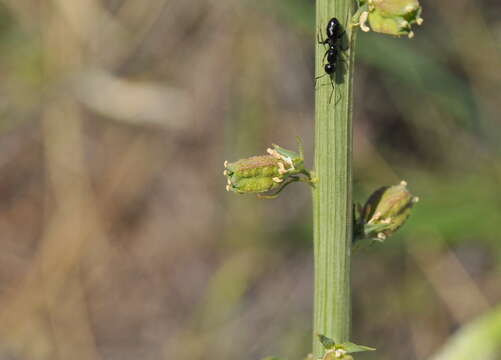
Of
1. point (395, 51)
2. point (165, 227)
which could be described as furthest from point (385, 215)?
point (165, 227)

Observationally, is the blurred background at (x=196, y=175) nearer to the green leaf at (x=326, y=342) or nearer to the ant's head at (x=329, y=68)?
the green leaf at (x=326, y=342)

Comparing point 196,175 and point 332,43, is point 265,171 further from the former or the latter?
point 196,175

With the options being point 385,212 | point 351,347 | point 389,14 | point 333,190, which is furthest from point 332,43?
point 351,347

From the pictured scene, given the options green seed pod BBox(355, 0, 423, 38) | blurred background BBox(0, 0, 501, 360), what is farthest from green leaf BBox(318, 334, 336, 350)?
blurred background BBox(0, 0, 501, 360)

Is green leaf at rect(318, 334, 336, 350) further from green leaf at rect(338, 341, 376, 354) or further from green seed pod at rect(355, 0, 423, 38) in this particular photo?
green seed pod at rect(355, 0, 423, 38)

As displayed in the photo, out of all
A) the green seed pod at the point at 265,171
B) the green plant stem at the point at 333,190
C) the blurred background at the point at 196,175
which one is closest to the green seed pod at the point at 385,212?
the green plant stem at the point at 333,190

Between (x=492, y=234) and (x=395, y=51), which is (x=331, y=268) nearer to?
(x=492, y=234)

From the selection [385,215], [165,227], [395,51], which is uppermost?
[395,51]
